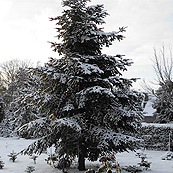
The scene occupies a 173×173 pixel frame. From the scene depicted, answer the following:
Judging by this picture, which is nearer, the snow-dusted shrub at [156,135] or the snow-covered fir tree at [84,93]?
the snow-covered fir tree at [84,93]

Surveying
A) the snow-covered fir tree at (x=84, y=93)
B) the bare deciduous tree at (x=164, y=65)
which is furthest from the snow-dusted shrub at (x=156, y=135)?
the snow-covered fir tree at (x=84, y=93)

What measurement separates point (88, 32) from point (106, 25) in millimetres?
904

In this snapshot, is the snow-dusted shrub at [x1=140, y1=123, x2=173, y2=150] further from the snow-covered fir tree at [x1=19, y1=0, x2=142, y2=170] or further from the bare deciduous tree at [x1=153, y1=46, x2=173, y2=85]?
the snow-covered fir tree at [x1=19, y1=0, x2=142, y2=170]

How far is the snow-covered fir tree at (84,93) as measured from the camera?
571 centimetres

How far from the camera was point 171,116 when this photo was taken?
14.8m

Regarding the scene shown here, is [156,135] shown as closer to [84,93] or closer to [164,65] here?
[164,65]

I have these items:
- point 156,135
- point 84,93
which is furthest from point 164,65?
point 84,93

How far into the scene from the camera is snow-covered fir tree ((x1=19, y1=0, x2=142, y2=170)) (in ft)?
18.7

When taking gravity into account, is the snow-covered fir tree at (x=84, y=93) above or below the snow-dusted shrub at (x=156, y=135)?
above

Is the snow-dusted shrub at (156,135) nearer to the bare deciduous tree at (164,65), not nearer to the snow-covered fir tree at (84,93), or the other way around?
the bare deciduous tree at (164,65)

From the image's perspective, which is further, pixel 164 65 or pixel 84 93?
pixel 164 65

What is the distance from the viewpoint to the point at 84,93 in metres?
5.50

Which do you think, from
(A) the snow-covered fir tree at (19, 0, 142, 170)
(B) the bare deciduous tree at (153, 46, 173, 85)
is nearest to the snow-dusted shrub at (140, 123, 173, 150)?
(B) the bare deciduous tree at (153, 46, 173, 85)

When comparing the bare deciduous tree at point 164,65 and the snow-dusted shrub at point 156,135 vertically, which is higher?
the bare deciduous tree at point 164,65
